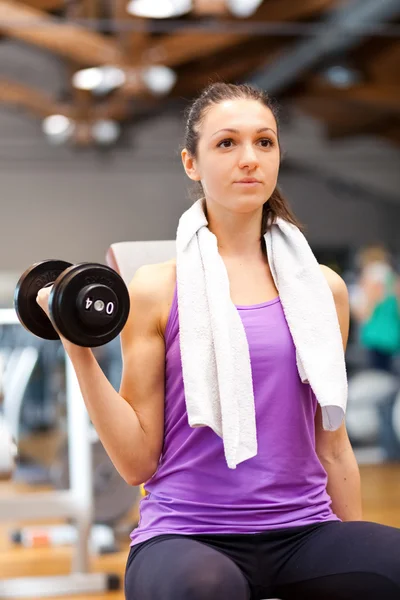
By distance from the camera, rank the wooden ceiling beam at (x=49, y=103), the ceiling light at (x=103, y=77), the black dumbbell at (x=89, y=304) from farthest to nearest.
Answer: the wooden ceiling beam at (x=49, y=103) < the ceiling light at (x=103, y=77) < the black dumbbell at (x=89, y=304)

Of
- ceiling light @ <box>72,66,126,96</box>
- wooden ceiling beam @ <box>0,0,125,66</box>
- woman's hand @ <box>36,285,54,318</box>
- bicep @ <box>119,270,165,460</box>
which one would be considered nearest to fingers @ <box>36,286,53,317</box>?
woman's hand @ <box>36,285,54,318</box>

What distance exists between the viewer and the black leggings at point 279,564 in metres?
1.09

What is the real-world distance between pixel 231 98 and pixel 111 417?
0.52 meters

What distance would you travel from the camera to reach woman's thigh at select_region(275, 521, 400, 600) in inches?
45.4

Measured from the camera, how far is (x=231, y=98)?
1.39m

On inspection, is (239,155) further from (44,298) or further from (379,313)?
(379,313)

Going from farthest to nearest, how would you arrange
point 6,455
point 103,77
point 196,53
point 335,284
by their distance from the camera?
point 196,53 → point 103,77 → point 6,455 → point 335,284

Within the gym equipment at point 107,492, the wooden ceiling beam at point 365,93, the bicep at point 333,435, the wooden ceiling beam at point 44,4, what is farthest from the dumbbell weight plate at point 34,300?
the wooden ceiling beam at point 365,93

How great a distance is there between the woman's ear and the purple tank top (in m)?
0.22

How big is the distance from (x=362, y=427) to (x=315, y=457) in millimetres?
5226

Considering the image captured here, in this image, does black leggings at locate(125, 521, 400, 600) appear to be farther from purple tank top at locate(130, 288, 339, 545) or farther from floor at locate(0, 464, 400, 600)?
floor at locate(0, 464, 400, 600)

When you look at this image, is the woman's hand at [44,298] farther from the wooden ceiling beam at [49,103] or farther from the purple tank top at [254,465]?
the wooden ceiling beam at [49,103]

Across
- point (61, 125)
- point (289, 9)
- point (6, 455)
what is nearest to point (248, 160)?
point (6, 455)

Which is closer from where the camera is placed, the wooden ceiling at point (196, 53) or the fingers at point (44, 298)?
the fingers at point (44, 298)
